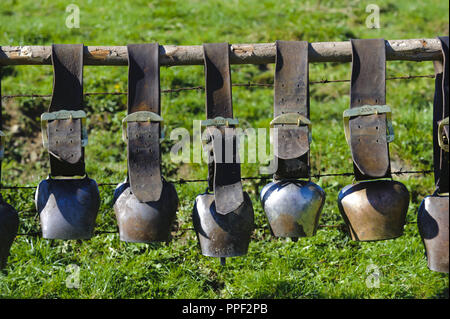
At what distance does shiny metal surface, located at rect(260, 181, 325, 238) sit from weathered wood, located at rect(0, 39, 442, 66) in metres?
0.62

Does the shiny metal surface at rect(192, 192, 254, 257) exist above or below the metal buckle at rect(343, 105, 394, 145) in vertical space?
below

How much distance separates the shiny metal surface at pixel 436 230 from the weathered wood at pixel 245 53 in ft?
2.32

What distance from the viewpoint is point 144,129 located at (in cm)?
241

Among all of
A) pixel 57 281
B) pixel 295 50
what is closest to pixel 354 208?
pixel 295 50

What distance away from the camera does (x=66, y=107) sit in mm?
2447

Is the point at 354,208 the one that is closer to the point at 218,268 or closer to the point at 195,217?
the point at 195,217

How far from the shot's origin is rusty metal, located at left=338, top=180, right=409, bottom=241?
7.92ft

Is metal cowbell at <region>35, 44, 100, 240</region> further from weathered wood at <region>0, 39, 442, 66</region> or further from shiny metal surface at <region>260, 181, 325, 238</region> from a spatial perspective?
shiny metal surface at <region>260, 181, 325, 238</region>

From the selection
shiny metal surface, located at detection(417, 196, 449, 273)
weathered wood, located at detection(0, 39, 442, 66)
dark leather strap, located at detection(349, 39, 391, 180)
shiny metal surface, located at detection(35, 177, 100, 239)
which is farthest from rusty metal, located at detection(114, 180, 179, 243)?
shiny metal surface, located at detection(417, 196, 449, 273)

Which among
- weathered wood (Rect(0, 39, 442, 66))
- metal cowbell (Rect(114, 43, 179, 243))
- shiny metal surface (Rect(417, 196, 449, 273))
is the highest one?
weathered wood (Rect(0, 39, 442, 66))

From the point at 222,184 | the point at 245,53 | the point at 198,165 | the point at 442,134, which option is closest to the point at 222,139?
the point at 222,184

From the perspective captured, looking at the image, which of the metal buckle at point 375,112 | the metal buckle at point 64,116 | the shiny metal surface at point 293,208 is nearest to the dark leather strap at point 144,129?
the metal buckle at point 64,116

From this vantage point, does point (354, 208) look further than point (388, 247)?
No

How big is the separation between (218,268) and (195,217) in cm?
125
